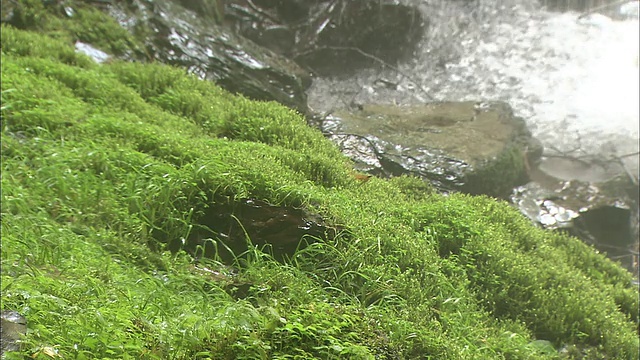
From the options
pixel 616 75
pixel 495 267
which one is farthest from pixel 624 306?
pixel 616 75

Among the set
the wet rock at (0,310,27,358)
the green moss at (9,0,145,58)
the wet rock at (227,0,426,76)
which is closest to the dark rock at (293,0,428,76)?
the wet rock at (227,0,426,76)

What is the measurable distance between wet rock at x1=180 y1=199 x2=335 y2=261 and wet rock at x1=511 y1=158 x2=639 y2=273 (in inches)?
76.6

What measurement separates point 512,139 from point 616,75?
3.61 metres

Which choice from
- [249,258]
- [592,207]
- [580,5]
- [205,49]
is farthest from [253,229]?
[580,5]

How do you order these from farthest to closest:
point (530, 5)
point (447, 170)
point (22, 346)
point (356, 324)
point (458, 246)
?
point (530, 5) < point (447, 170) < point (458, 246) < point (356, 324) < point (22, 346)

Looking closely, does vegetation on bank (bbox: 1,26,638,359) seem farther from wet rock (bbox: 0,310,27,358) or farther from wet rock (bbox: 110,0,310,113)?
wet rock (bbox: 110,0,310,113)

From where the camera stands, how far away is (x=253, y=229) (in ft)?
9.95

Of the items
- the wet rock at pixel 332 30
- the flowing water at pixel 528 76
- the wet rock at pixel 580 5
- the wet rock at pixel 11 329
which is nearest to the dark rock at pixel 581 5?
the wet rock at pixel 580 5

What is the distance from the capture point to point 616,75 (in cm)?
679

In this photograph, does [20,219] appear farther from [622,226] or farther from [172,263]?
[622,226]

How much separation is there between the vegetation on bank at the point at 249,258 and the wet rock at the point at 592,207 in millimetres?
245

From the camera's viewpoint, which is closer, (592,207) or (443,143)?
(443,143)

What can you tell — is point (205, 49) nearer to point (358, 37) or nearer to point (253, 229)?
point (358, 37)

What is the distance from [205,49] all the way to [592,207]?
14.4 feet
